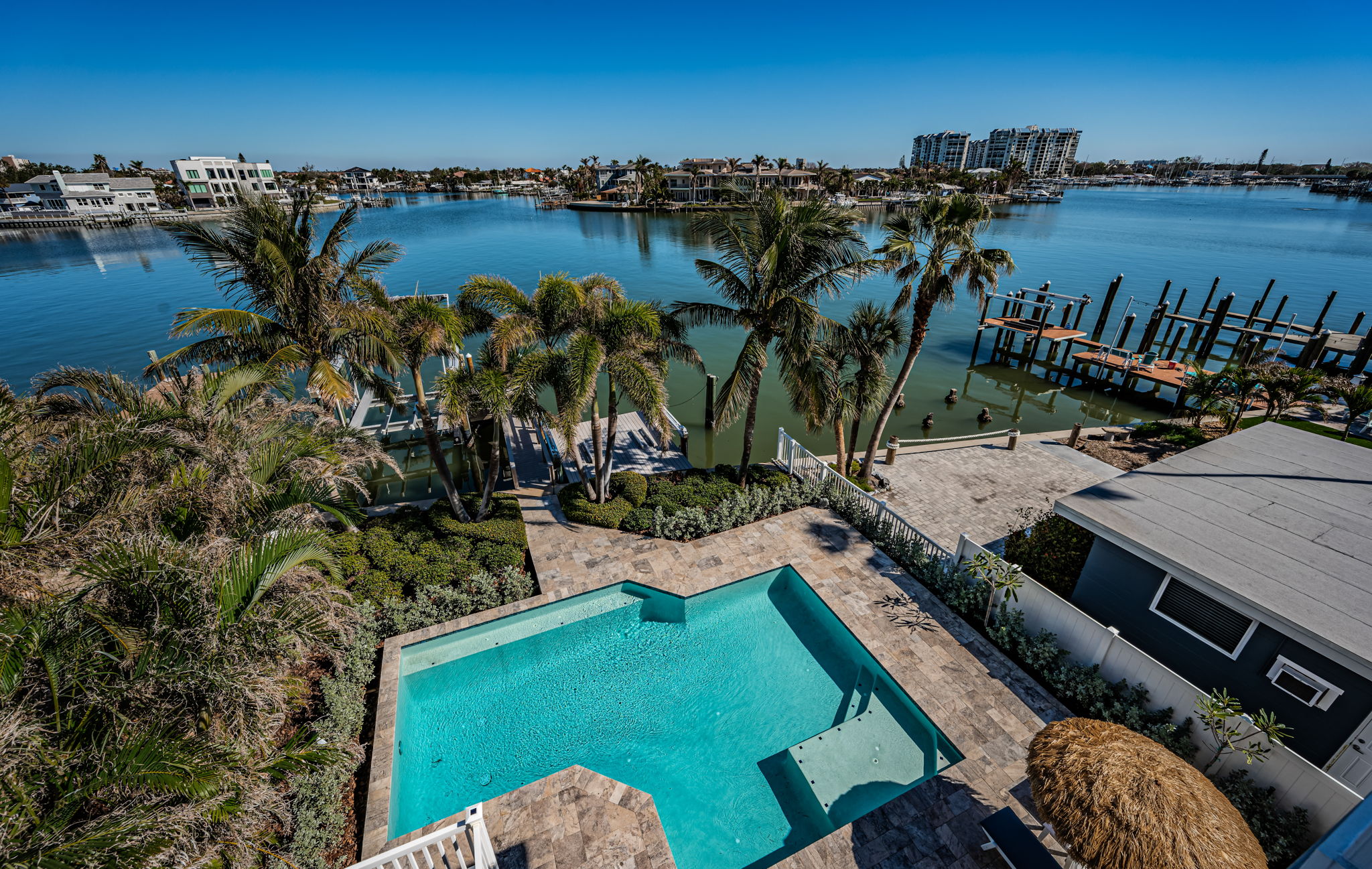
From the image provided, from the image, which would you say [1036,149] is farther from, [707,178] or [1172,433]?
[1172,433]

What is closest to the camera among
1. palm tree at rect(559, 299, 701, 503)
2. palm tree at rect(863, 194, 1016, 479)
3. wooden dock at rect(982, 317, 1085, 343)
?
palm tree at rect(559, 299, 701, 503)

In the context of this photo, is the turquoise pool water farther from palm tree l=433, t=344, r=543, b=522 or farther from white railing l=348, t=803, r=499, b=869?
Answer: palm tree l=433, t=344, r=543, b=522

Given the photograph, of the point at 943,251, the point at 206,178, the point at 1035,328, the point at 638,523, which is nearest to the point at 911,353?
the point at 943,251

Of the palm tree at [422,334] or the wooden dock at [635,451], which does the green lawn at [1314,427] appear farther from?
the palm tree at [422,334]

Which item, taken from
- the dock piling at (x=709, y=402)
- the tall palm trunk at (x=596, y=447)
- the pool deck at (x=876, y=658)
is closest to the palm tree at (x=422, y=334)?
the tall palm trunk at (x=596, y=447)

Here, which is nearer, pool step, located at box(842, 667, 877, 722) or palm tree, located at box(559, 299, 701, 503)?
pool step, located at box(842, 667, 877, 722)

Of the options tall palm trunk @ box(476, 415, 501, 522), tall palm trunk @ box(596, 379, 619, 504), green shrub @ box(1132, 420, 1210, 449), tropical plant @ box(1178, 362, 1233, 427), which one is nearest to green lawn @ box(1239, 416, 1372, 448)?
tropical plant @ box(1178, 362, 1233, 427)

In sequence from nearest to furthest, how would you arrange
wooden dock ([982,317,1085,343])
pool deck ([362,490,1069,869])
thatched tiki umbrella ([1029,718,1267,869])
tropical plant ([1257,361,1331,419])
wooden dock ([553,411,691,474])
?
thatched tiki umbrella ([1029,718,1267,869]), pool deck ([362,490,1069,869]), tropical plant ([1257,361,1331,419]), wooden dock ([553,411,691,474]), wooden dock ([982,317,1085,343])

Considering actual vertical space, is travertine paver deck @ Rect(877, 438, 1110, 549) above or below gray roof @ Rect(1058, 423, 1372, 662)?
below
